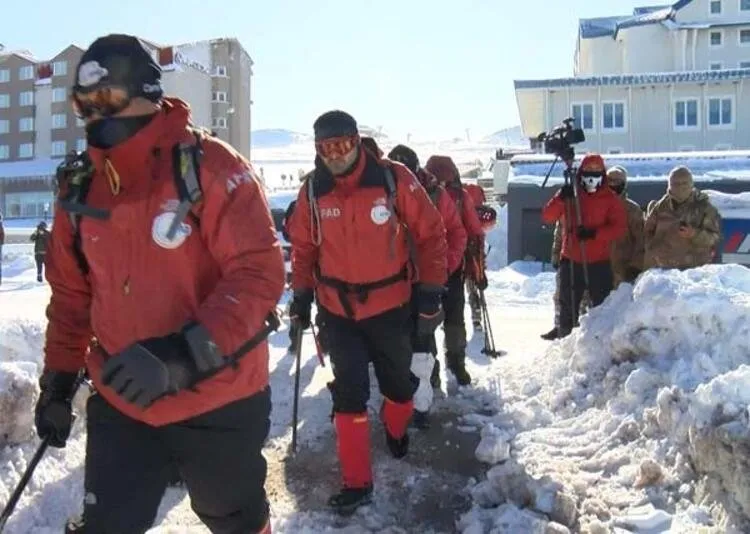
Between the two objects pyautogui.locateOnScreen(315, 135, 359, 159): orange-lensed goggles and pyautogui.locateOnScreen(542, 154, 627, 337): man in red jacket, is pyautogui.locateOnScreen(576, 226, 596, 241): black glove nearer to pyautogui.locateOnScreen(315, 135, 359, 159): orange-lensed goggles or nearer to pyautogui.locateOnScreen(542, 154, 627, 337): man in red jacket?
pyautogui.locateOnScreen(542, 154, 627, 337): man in red jacket

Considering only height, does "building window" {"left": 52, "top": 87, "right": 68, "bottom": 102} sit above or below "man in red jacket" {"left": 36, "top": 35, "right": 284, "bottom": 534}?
above

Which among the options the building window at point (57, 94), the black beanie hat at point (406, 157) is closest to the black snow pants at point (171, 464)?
the black beanie hat at point (406, 157)

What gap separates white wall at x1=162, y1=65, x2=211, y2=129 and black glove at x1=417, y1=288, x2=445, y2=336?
5181 centimetres

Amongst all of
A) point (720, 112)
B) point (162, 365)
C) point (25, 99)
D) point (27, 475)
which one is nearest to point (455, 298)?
point (27, 475)

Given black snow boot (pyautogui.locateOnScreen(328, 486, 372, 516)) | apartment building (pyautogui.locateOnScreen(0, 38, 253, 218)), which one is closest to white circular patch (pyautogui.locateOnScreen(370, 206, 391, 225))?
black snow boot (pyautogui.locateOnScreen(328, 486, 372, 516))

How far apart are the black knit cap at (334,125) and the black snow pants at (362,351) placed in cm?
97

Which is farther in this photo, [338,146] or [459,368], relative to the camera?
[459,368]

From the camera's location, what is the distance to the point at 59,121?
202 feet

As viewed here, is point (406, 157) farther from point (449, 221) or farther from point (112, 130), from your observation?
point (112, 130)

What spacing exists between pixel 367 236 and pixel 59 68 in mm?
63043

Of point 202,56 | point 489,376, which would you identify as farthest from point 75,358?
point 202,56

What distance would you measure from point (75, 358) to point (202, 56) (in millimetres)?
60404

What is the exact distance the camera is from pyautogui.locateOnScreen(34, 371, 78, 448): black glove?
288 cm

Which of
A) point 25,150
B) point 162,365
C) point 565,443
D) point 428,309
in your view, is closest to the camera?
point 162,365
